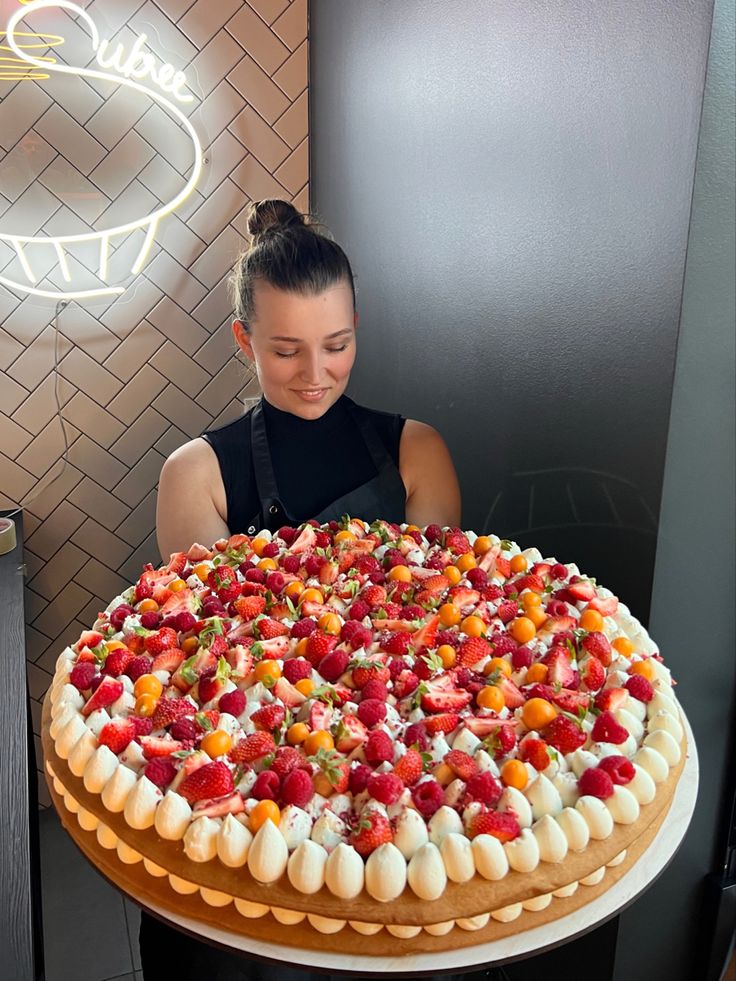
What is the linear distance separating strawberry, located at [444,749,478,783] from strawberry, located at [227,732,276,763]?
0.66ft

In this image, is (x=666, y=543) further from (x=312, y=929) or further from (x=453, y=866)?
(x=312, y=929)

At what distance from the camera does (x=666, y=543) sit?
4.42 feet

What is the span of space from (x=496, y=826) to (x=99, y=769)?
0.45 meters

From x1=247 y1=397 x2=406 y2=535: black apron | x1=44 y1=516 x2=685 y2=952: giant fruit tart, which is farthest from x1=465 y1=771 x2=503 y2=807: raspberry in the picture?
x1=247 y1=397 x2=406 y2=535: black apron

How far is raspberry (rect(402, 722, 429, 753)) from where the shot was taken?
97cm

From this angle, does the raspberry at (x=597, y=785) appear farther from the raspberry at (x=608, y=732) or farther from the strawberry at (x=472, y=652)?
the strawberry at (x=472, y=652)

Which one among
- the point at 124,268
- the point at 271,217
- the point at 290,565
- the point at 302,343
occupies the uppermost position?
the point at 271,217

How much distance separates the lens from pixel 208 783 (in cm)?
91

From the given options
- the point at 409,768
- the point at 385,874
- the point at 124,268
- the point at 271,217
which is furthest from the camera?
the point at 124,268

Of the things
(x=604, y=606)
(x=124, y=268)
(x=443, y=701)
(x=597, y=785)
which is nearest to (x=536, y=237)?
(x=604, y=606)

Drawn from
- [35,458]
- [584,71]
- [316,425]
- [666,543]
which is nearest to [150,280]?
[35,458]

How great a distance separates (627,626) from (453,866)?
1.77 ft

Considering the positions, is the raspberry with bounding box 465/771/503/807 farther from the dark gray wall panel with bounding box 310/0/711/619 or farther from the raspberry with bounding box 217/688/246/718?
the dark gray wall panel with bounding box 310/0/711/619

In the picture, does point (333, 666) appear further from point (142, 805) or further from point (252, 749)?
point (142, 805)
